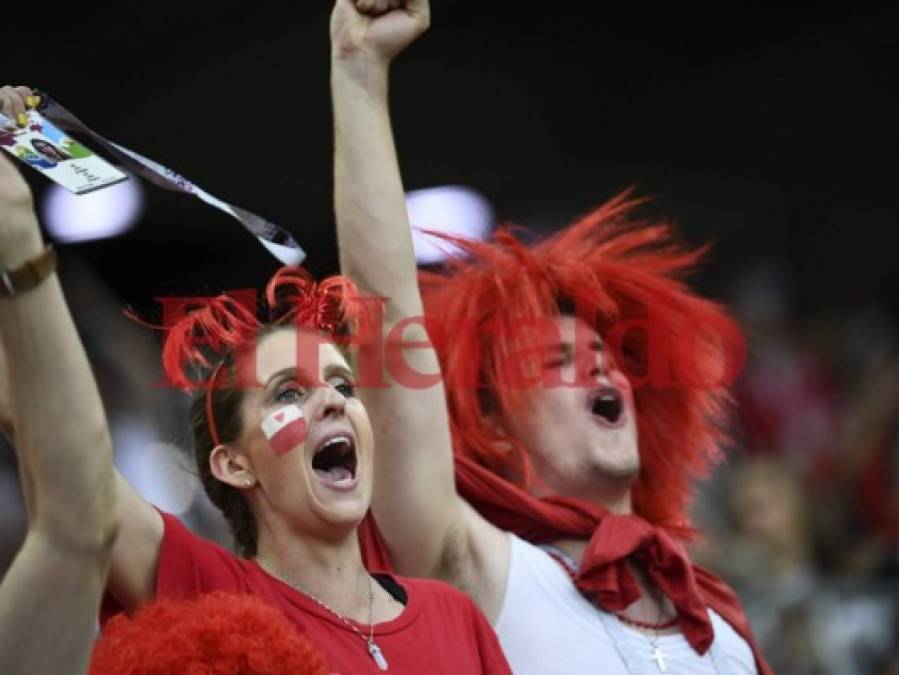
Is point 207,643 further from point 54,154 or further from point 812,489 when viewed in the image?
point 812,489

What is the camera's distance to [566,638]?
335 cm

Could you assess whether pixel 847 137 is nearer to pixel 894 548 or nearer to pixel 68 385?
pixel 894 548

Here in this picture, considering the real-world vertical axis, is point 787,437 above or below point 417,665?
below

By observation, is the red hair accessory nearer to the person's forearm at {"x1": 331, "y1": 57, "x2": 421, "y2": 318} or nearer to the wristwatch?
the person's forearm at {"x1": 331, "y1": 57, "x2": 421, "y2": 318}

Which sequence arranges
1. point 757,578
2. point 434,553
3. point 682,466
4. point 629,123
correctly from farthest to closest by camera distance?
point 629,123 < point 757,578 < point 682,466 < point 434,553

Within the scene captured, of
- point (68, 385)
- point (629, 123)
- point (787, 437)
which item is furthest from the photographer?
point (629, 123)

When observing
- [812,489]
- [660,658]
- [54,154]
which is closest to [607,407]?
[660,658]

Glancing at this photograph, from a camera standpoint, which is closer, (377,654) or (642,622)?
(377,654)

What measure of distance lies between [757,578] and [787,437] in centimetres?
108

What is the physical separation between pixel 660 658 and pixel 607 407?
64 cm

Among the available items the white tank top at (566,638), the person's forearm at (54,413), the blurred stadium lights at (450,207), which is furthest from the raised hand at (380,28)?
the blurred stadium lights at (450,207)

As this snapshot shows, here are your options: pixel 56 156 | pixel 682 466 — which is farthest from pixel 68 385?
pixel 682 466

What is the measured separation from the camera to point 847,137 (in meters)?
7.62

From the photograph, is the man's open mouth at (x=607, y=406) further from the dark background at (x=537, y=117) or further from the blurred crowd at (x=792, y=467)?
the dark background at (x=537, y=117)
